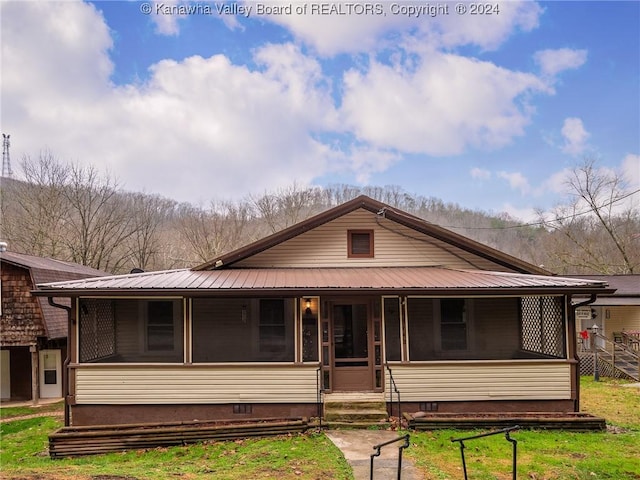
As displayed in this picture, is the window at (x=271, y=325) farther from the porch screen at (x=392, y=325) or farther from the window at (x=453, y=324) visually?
the window at (x=453, y=324)

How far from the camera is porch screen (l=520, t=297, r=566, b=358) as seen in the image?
9.62 meters

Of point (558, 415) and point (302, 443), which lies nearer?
point (302, 443)

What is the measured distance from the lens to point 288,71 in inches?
977

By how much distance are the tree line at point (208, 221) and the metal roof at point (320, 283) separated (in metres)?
20.1

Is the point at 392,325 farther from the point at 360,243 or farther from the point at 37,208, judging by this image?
the point at 37,208

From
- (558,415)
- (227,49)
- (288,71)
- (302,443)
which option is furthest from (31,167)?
(558,415)

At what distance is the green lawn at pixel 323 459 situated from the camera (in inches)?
240

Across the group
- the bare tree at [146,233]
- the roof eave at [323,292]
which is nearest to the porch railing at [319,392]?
the roof eave at [323,292]

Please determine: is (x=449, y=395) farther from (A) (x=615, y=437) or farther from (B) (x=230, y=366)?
(B) (x=230, y=366)

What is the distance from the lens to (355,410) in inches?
348

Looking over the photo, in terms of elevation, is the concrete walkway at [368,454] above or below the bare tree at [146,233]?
below

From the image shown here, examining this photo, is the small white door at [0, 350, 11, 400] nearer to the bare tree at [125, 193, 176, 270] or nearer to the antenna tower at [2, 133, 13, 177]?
the bare tree at [125, 193, 176, 270]

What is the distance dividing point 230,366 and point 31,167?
25996 millimetres

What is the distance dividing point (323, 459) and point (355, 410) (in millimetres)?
2210
